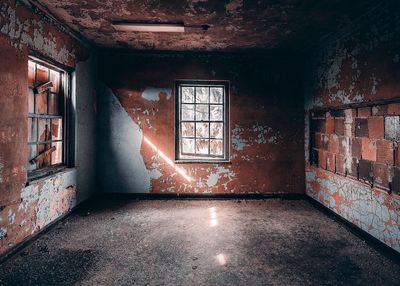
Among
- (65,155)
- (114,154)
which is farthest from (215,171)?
(65,155)

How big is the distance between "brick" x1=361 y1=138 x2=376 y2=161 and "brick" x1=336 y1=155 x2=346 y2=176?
0.44 metres

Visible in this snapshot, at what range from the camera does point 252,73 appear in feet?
16.5

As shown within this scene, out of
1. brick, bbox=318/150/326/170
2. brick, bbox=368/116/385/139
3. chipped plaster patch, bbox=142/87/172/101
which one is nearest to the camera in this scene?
brick, bbox=368/116/385/139

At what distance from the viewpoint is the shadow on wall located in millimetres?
4996

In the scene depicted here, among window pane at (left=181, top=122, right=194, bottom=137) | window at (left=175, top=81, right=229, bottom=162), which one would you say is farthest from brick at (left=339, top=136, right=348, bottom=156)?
window pane at (left=181, top=122, right=194, bottom=137)

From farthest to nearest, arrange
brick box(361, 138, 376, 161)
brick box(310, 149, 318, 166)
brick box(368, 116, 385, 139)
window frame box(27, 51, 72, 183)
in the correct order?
brick box(310, 149, 318, 166) → window frame box(27, 51, 72, 183) → brick box(361, 138, 376, 161) → brick box(368, 116, 385, 139)

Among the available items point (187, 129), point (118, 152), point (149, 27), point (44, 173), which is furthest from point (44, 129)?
point (187, 129)

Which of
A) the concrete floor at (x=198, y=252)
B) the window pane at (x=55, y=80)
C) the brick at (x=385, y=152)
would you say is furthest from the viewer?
the window pane at (x=55, y=80)

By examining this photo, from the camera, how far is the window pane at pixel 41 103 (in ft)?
11.1

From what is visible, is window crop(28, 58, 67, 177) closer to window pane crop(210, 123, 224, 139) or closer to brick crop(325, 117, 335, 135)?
window pane crop(210, 123, 224, 139)

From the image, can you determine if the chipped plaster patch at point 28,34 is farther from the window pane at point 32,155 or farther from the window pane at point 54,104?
the window pane at point 32,155

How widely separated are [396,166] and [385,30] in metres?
1.49

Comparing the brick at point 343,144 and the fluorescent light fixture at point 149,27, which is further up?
the fluorescent light fixture at point 149,27

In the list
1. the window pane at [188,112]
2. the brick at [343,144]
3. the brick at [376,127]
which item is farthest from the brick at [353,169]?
the window pane at [188,112]
